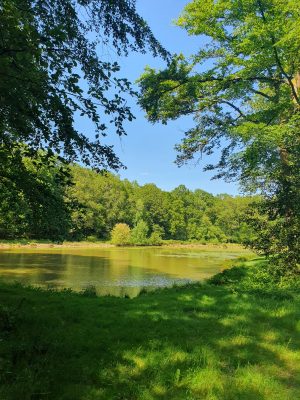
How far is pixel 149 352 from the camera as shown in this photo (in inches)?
222

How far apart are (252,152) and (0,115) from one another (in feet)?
40.1

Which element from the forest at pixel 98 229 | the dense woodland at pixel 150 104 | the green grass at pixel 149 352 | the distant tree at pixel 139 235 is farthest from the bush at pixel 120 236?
the green grass at pixel 149 352

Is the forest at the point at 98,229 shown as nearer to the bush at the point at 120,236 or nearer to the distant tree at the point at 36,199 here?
the distant tree at the point at 36,199

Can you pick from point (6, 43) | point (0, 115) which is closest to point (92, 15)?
point (6, 43)

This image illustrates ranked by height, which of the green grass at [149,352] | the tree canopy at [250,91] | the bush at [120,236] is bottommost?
the green grass at [149,352]

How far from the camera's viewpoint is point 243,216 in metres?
14.7

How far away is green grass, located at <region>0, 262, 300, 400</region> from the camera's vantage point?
4.43 metres

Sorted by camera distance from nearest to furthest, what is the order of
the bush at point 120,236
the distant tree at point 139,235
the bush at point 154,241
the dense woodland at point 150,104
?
1. the dense woodland at point 150,104
2. the bush at point 120,236
3. the distant tree at point 139,235
4. the bush at point 154,241

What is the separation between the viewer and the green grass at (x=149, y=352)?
4.43 m

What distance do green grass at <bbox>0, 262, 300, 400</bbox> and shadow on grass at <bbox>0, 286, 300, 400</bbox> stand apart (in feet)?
0.05

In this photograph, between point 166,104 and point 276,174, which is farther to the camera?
point 166,104

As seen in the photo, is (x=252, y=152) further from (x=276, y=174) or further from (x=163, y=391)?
(x=163, y=391)

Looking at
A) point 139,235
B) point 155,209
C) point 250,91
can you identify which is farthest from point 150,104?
point 155,209

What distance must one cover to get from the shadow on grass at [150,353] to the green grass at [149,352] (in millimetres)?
14
